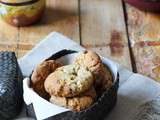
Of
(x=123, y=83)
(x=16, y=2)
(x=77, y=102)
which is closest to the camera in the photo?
(x=77, y=102)

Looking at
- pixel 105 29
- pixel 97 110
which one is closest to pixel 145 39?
pixel 105 29

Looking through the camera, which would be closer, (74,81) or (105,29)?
(74,81)

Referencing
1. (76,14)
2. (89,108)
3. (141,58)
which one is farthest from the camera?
(76,14)

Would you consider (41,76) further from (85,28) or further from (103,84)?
(85,28)

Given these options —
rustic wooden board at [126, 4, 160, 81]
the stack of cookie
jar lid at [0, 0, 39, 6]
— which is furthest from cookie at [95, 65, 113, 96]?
jar lid at [0, 0, 39, 6]

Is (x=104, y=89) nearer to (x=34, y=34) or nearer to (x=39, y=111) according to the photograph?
(x=39, y=111)

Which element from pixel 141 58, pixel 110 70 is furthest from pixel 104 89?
pixel 141 58

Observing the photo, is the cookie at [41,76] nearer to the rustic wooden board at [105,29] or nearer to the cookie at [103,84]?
the cookie at [103,84]

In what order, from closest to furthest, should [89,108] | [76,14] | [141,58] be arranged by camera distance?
[89,108] < [141,58] < [76,14]
